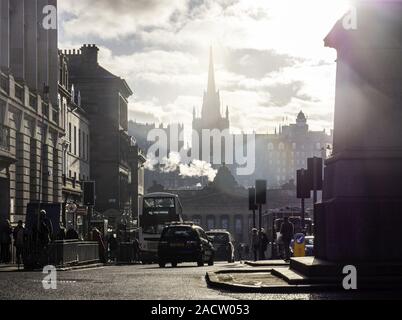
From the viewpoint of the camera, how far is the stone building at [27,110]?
37.0 meters

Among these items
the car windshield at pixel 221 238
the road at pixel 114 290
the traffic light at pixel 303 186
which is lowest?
the car windshield at pixel 221 238

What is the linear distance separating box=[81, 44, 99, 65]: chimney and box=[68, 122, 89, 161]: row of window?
49.0ft

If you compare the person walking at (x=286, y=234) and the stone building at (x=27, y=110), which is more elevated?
the stone building at (x=27, y=110)

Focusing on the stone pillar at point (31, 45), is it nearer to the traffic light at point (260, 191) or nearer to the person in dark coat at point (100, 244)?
the person in dark coat at point (100, 244)

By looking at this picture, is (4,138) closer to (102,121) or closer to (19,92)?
(19,92)

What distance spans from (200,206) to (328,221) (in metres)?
160


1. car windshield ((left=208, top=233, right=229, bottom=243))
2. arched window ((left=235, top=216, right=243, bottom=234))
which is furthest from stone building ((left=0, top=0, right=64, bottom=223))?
arched window ((left=235, top=216, right=243, bottom=234))

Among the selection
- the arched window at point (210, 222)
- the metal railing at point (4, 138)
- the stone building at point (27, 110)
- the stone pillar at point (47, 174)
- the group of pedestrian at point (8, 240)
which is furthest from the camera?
the arched window at point (210, 222)

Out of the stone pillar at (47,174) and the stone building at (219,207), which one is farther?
the stone building at (219,207)

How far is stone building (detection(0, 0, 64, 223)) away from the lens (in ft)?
121

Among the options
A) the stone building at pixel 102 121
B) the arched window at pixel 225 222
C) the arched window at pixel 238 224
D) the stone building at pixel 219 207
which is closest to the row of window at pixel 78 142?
the stone building at pixel 102 121

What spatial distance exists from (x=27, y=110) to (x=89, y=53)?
164 ft

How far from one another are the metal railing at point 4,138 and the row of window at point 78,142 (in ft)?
93.1
